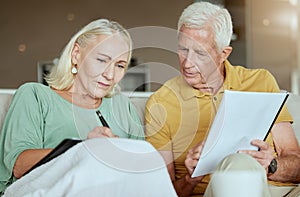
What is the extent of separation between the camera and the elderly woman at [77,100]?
1527 mm

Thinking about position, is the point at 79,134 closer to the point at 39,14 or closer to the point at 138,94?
the point at 138,94

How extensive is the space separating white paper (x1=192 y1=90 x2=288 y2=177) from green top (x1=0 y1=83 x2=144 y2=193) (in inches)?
15.2

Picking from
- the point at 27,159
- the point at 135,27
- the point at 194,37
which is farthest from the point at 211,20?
the point at 135,27

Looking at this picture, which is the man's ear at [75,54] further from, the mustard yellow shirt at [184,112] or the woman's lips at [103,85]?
the mustard yellow shirt at [184,112]

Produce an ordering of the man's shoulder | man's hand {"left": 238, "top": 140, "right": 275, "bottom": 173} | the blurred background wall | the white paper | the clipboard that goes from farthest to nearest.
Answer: the blurred background wall < the man's shoulder < man's hand {"left": 238, "top": 140, "right": 275, "bottom": 173} < the white paper < the clipboard

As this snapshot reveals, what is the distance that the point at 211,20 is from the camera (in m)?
1.78

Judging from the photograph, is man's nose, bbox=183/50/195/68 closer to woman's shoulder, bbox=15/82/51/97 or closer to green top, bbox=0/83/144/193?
green top, bbox=0/83/144/193

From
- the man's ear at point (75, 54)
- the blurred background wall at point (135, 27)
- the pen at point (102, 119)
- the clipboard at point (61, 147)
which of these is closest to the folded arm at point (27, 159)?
the clipboard at point (61, 147)

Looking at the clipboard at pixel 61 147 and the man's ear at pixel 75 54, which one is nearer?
the clipboard at pixel 61 147

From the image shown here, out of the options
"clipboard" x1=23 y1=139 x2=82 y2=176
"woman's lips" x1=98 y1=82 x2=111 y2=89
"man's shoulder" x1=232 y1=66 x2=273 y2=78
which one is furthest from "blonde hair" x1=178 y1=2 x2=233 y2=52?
"clipboard" x1=23 y1=139 x2=82 y2=176

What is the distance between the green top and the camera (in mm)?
1497

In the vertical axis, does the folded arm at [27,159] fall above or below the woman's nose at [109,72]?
below

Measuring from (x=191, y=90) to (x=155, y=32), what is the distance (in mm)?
240

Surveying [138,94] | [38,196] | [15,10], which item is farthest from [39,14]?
[38,196]
